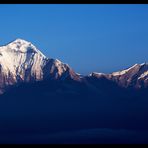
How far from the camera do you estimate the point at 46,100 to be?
19.6 metres

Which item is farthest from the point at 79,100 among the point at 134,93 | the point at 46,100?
the point at 134,93

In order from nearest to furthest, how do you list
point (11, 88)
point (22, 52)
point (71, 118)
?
point (71, 118) < point (11, 88) < point (22, 52)

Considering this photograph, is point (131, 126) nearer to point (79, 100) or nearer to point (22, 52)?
point (79, 100)

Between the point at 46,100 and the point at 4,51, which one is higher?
the point at 4,51

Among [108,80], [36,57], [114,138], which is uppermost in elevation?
[36,57]

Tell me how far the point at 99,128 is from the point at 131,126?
1.35 meters

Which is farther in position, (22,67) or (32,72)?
(22,67)

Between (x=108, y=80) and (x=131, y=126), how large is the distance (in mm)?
2753

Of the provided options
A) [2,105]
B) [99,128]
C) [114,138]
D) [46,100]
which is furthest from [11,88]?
[114,138]

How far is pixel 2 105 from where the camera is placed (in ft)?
54.8

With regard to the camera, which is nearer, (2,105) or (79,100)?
(2,105)

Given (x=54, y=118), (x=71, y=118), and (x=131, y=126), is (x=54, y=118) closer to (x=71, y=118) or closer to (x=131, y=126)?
(x=71, y=118)
